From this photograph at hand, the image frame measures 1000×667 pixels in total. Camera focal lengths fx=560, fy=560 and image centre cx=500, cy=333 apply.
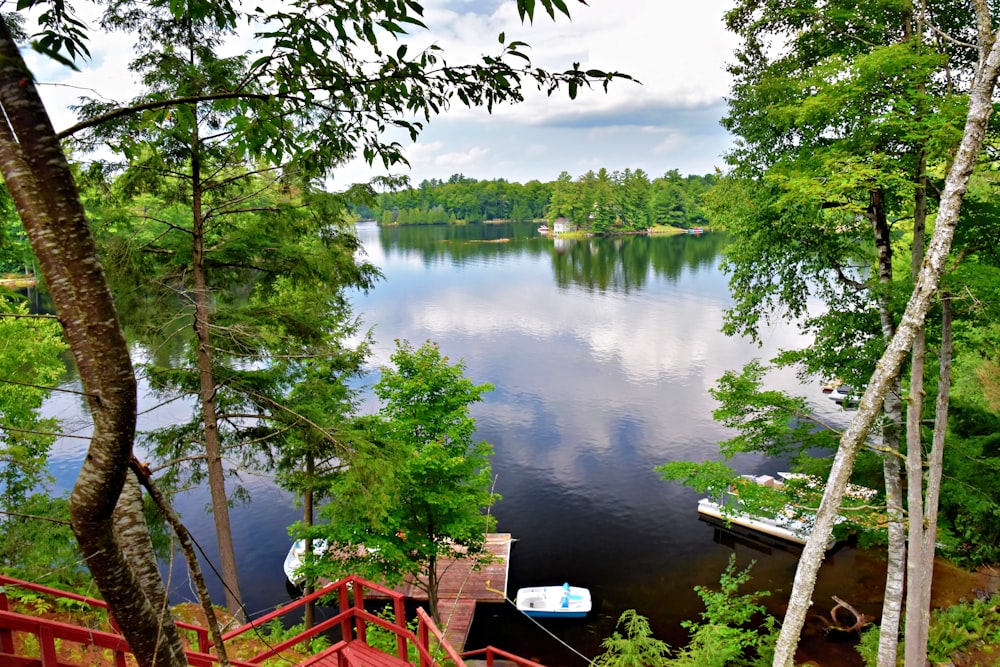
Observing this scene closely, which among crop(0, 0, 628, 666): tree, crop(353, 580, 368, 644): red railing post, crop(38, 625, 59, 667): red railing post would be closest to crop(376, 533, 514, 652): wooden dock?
crop(353, 580, 368, 644): red railing post

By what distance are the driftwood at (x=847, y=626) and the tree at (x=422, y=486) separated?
30.3 ft

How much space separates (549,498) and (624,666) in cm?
1145

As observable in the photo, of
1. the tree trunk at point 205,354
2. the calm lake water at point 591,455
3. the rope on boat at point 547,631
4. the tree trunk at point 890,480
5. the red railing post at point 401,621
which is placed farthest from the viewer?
the calm lake water at point 591,455

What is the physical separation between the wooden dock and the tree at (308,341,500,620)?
2661mm

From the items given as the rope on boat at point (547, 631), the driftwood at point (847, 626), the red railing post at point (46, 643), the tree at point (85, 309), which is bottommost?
the rope on boat at point (547, 631)

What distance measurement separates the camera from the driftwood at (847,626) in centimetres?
1374

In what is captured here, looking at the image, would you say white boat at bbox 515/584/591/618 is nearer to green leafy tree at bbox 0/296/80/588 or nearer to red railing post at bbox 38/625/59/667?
green leafy tree at bbox 0/296/80/588

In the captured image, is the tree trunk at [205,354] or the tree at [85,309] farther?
the tree trunk at [205,354]

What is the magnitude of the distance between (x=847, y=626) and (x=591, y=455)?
1137cm

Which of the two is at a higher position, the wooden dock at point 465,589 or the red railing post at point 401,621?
the red railing post at point 401,621

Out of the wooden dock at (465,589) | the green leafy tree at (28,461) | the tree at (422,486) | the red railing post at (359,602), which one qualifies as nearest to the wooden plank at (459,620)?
the wooden dock at (465,589)

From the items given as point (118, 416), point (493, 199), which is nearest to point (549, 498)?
point (118, 416)

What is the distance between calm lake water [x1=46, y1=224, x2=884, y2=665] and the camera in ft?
52.4

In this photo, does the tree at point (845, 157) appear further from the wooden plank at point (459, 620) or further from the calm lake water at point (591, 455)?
the wooden plank at point (459, 620)
